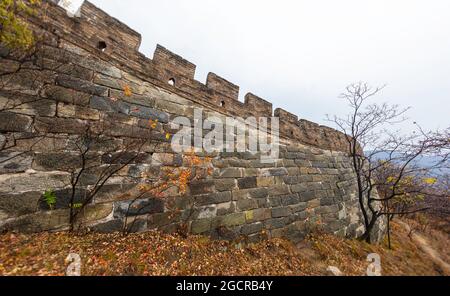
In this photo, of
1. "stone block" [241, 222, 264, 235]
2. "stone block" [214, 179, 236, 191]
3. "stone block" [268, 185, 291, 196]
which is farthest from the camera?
"stone block" [268, 185, 291, 196]

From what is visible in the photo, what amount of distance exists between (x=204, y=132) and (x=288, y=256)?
3017 mm

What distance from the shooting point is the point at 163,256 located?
244 cm

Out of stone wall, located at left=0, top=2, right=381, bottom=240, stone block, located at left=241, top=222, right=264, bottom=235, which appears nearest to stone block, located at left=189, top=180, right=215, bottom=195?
stone wall, located at left=0, top=2, right=381, bottom=240

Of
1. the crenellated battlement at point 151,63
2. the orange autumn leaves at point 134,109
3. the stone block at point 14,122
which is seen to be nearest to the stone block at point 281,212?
the crenellated battlement at point 151,63

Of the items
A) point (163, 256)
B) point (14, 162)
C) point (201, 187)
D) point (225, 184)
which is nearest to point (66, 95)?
point (14, 162)

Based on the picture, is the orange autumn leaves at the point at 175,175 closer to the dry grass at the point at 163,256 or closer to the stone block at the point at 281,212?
the dry grass at the point at 163,256

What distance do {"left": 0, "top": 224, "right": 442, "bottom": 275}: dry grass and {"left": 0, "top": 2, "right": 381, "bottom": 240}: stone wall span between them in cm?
20

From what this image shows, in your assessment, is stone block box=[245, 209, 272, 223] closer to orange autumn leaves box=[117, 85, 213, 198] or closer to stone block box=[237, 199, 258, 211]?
stone block box=[237, 199, 258, 211]

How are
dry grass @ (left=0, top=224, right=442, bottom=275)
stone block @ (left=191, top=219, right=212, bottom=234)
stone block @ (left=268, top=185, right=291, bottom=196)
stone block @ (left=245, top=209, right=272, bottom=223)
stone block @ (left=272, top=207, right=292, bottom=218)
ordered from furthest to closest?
stone block @ (left=268, top=185, right=291, bottom=196) < stone block @ (left=272, top=207, right=292, bottom=218) < stone block @ (left=245, top=209, right=272, bottom=223) < stone block @ (left=191, top=219, right=212, bottom=234) < dry grass @ (left=0, top=224, right=442, bottom=275)

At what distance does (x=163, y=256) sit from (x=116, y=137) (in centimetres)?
186

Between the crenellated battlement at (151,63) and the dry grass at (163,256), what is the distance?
2614mm

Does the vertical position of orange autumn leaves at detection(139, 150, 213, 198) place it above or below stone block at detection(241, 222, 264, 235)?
above

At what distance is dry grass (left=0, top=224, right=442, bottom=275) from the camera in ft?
5.82
